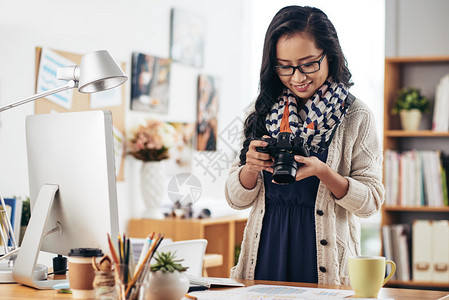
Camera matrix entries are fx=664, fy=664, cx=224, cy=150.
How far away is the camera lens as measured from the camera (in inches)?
63.9

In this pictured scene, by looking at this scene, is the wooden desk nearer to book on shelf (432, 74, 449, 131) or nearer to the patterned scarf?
the patterned scarf

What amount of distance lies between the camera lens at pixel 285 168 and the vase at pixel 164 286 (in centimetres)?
44

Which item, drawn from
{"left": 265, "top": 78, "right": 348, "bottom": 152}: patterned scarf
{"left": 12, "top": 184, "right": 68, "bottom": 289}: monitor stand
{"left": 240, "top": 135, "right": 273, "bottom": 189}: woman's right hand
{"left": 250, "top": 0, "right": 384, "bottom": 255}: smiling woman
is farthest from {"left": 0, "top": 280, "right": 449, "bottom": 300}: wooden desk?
{"left": 250, "top": 0, "right": 384, "bottom": 255}: smiling woman

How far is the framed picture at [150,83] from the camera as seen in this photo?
145 inches

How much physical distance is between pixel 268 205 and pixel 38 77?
62.2 inches

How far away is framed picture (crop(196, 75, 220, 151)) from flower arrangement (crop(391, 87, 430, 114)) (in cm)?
116

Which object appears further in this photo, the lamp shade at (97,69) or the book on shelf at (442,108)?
the book on shelf at (442,108)

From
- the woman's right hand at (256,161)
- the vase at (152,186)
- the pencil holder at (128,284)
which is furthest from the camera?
the vase at (152,186)

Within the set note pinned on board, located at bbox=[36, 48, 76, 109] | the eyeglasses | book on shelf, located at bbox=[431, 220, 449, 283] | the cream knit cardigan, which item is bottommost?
book on shelf, located at bbox=[431, 220, 449, 283]

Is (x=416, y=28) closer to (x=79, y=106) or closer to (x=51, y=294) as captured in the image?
(x=79, y=106)

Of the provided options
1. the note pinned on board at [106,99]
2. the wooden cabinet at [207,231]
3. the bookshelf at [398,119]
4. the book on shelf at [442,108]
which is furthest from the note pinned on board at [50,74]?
the book on shelf at [442,108]

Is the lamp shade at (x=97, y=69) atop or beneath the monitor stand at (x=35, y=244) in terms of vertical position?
atop

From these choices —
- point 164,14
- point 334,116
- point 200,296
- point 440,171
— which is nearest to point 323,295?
point 200,296

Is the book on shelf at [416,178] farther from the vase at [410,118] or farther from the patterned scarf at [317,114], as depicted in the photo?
the patterned scarf at [317,114]
